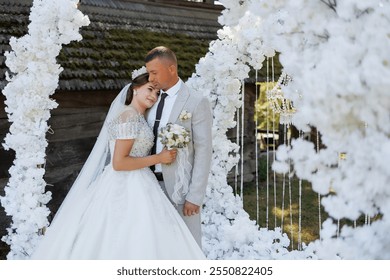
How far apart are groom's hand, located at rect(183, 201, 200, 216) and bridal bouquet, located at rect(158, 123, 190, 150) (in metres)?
0.47

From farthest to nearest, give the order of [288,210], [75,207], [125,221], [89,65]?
1. [288,210]
2. [89,65]
3. [75,207]
4. [125,221]

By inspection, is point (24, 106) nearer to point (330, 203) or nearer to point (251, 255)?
point (251, 255)

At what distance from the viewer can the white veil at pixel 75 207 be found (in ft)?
10.6

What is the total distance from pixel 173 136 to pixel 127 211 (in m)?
0.56

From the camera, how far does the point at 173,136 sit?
10.6ft

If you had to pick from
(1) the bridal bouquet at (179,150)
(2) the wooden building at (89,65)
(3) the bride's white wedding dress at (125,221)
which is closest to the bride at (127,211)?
(3) the bride's white wedding dress at (125,221)

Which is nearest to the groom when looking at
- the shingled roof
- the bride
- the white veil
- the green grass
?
the bride

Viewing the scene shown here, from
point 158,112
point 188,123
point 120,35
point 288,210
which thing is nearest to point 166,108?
point 158,112

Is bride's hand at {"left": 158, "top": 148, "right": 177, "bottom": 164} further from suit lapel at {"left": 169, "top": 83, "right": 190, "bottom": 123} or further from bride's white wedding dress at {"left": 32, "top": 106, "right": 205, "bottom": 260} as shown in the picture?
suit lapel at {"left": 169, "top": 83, "right": 190, "bottom": 123}

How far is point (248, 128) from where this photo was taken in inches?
370

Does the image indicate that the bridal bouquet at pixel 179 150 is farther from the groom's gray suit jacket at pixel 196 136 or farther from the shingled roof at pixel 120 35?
the shingled roof at pixel 120 35

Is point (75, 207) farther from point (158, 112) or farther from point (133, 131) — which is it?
point (158, 112)
